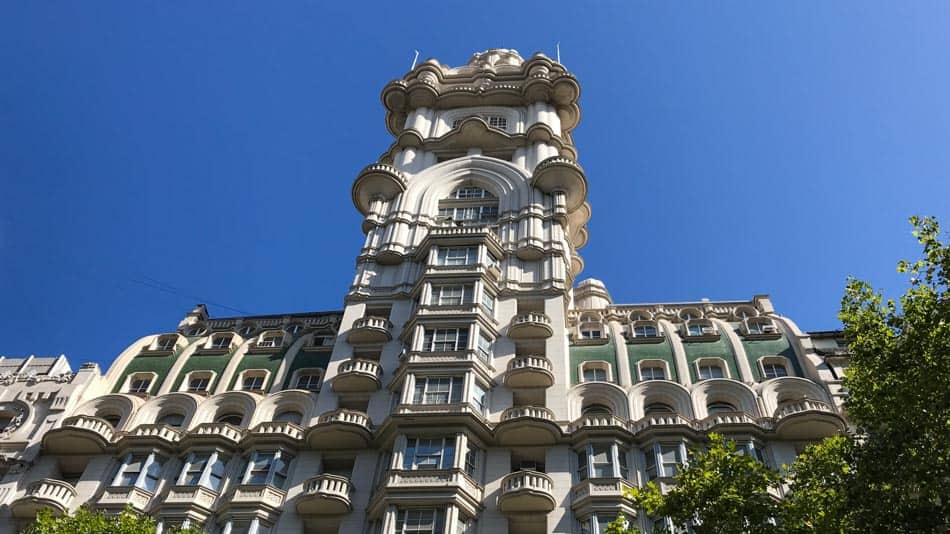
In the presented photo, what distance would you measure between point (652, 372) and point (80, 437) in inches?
1224

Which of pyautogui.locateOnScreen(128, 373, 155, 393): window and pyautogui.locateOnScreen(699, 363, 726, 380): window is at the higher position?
pyautogui.locateOnScreen(699, 363, 726, 380): window

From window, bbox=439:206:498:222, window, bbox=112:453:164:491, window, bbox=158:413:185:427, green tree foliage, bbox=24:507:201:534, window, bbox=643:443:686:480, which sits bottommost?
green tree foliage, bbox=24:507:201:534

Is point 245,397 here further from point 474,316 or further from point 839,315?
point 839,315

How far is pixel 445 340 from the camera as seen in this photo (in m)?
45.0

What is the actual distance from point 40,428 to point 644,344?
34.4 meters

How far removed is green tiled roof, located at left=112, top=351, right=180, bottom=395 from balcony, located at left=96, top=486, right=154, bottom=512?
367 inches

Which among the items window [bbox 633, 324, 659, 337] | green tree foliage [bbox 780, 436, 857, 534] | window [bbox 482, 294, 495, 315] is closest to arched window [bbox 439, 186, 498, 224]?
window [bbox 482, 294, 495, 315]

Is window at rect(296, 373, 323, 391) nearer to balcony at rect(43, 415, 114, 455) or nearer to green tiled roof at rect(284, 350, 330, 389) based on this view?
green tiled roof at rect(284, 350, 330, 389)

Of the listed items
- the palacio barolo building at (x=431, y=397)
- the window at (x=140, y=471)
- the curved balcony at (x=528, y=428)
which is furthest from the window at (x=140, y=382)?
the curved balcony at (x=528, y=428)

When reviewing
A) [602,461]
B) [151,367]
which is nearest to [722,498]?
[602,461]

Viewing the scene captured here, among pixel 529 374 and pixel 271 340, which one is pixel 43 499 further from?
pixel 529 374

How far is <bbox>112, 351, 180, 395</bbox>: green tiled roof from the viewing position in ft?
159

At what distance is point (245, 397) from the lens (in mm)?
45594

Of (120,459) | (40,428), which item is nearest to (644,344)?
(120,459)
